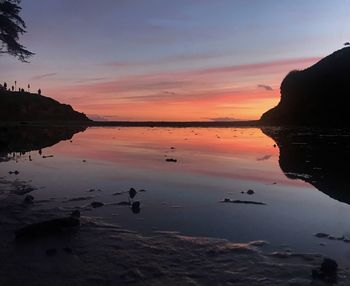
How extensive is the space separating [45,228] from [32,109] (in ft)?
399

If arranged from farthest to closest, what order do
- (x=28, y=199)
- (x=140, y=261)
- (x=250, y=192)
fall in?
(x=250, y=192)
(x=28, y=199)
(x=140, y=261)

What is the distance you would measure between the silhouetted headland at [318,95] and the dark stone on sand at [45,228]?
443 feet

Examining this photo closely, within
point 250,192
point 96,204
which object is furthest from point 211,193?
point 96,204

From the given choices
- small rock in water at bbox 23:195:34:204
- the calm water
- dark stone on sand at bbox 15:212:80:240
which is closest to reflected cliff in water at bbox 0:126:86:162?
the calm water

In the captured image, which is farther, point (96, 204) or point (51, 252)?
point (96, 204)

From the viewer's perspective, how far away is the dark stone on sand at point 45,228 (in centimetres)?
1037

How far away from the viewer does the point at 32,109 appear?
412 feet

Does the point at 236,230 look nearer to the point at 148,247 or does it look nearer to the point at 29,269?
the point at 148,247

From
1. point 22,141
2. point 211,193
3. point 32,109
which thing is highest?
point 32,109

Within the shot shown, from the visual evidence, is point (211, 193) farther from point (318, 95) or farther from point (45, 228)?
point (318, 95)

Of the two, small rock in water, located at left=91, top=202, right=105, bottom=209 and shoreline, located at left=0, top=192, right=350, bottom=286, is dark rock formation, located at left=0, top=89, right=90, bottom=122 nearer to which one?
small rock in water, located at left=91, top=202, right=105, bottom=209

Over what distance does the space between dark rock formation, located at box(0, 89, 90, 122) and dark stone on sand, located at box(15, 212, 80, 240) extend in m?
98.6

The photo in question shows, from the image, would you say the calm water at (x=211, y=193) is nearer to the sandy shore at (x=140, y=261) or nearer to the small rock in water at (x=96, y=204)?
the small rock in water at (x=96, y=204)

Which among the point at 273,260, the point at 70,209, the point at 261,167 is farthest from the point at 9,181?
the point at 261,167
